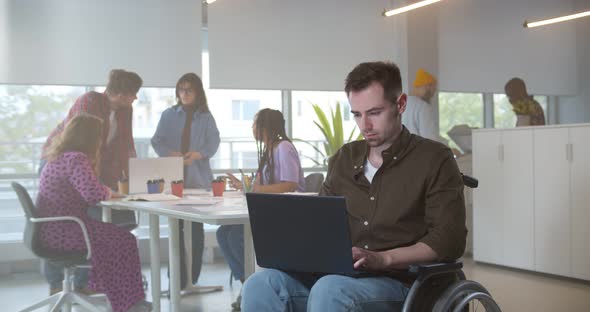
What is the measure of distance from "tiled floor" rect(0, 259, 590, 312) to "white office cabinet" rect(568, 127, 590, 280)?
167 mm

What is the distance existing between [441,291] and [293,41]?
502 centimetres

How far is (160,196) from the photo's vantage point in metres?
3.97

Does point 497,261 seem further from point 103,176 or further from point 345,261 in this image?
point 345,261

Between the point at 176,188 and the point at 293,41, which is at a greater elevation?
the point at 293,41

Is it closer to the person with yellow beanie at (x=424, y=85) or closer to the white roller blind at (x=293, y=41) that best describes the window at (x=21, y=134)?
the white roller blind at (x=293, y=41)

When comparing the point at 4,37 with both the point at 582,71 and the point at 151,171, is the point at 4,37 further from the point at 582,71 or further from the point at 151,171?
the point at 582,71

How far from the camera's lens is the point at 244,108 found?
6648 millimetres

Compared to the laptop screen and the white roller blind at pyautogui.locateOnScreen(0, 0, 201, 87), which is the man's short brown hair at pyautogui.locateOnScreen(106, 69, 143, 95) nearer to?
the white roller blind at pyautogui.locateOnScreen(0, 0, 201, 87)

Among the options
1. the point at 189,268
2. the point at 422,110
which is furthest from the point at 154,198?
the point at 422,110

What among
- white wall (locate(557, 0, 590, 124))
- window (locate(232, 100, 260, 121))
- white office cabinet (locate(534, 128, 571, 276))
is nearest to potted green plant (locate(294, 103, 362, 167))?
window (locate(232, 100, 260, 121))

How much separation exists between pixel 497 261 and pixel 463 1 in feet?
10.0

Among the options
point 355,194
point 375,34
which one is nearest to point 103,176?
point 375,34

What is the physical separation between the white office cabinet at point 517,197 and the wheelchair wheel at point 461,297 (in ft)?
12.0

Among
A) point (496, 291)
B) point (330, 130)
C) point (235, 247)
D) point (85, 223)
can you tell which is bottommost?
point (496, 291)
